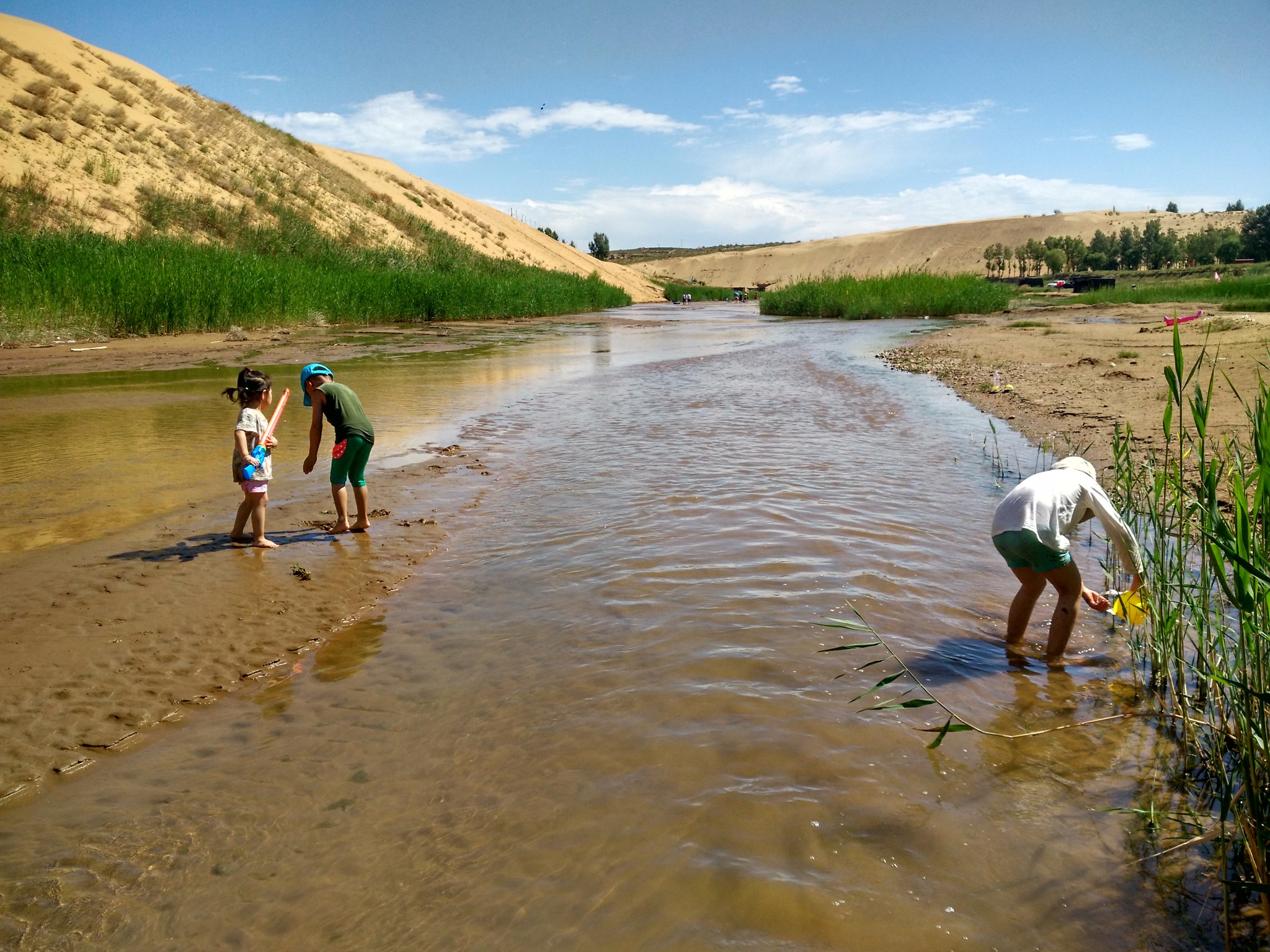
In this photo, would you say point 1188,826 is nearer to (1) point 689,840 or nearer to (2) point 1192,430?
(1) point 689,840

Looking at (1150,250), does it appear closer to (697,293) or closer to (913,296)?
(697,293)

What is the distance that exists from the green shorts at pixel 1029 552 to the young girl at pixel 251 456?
4.33 metres

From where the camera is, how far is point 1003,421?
968 centimetres

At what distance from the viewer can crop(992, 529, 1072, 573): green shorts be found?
3492mm

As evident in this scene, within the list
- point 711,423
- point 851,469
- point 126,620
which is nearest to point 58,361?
point 711,423

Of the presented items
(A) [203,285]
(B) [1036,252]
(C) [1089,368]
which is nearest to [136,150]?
(A) [203,285]

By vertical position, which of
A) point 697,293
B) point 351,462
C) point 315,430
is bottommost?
point 351,462

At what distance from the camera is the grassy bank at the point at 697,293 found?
254 ft

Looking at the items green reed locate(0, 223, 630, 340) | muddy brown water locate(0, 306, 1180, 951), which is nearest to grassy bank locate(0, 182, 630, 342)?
green reed locate(0, 223, 630, 340)

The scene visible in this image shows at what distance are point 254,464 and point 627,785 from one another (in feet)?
11.8

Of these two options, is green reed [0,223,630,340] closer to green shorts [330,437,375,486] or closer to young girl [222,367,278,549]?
young girl [222,367,278,549]

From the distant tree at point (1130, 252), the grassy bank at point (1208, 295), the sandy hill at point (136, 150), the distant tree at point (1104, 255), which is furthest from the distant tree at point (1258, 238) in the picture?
→ the sandy hill at point (136, 150)

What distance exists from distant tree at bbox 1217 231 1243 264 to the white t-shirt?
70.6 m

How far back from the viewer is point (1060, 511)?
11.6 feet
